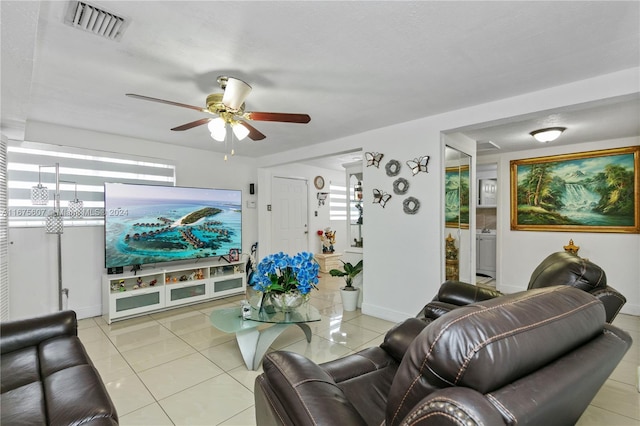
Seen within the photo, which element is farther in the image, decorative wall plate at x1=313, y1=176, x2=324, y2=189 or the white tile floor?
decorative wall plate at x1=313, y1=176, x2=324, y2=189

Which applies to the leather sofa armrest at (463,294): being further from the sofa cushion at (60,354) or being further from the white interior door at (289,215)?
the white interior door at (289,215)

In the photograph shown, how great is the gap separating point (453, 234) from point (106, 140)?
4483 mm

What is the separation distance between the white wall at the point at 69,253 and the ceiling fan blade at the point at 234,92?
8.43 ft

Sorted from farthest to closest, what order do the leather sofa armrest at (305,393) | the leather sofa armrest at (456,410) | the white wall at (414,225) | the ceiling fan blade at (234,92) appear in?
the white wall at (414,225)
the ceiling fan blade at (234,92)
the leather sofa armrest at (305,393)
the leather sofa armrest at (456,410)

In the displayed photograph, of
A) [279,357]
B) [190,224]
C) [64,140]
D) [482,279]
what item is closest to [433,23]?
[279,357]

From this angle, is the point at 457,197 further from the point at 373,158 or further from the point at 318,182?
the point at 318,182

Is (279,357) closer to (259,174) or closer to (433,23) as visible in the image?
(433,23)

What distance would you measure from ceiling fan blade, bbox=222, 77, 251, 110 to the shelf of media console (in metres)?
2.68

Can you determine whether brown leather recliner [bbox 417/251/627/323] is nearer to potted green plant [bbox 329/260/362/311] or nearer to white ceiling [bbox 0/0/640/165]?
white ceiling [bbox 0/0/640/165]

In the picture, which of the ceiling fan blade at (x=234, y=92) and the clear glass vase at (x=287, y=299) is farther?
the clear glass vase at (x=287, y=299)

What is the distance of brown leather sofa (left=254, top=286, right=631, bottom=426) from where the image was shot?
628 mm

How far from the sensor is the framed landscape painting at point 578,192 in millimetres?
3912

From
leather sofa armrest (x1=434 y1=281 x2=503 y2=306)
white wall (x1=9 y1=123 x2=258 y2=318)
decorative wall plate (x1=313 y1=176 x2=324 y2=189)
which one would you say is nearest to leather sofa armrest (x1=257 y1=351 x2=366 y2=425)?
leather sofa armrest (x1=434 y1=281 x2=503 y2=306)

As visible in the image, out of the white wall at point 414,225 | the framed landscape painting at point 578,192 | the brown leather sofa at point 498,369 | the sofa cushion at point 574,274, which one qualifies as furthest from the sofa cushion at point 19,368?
the framed landscape painting at point 578,192
